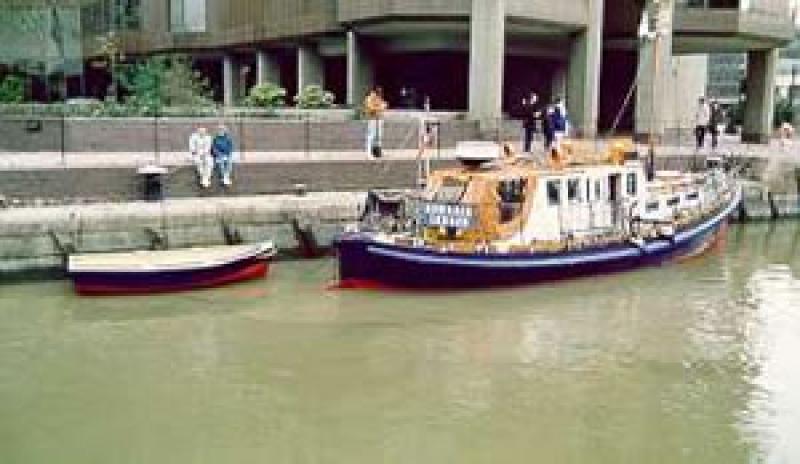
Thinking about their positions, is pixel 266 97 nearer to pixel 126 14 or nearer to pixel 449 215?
pixel 449 215

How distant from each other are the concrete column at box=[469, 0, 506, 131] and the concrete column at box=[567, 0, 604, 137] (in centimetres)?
524

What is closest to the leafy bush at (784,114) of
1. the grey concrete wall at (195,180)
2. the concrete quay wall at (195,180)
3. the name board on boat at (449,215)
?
the concrete quay wall at (195,180)

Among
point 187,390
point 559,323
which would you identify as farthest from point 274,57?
point 187,390

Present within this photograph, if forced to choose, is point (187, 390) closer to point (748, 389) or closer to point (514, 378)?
point (514, 378)

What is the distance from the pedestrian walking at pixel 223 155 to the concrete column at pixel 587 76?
1826 cm

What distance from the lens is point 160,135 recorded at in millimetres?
26125

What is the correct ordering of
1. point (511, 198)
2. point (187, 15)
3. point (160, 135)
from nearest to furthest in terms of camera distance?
point (511, 198), point (160, 135), point (187, 15)

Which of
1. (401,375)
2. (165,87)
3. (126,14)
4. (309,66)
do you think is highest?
(126,14)

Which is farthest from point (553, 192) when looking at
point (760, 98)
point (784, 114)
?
point (784, 114)

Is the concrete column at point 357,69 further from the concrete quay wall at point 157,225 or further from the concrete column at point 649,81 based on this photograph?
the concrete quay wall at point 157,225

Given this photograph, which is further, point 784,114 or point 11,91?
point 784,114

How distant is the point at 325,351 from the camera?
50.5 ft

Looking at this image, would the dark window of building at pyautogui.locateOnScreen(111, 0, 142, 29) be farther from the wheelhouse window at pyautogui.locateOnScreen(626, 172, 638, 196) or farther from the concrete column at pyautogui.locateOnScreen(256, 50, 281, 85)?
the wheelhouse window at pyautogui.locateOnScreen(626, 172, 638, 196)

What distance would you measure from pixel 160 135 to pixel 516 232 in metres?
10.9
